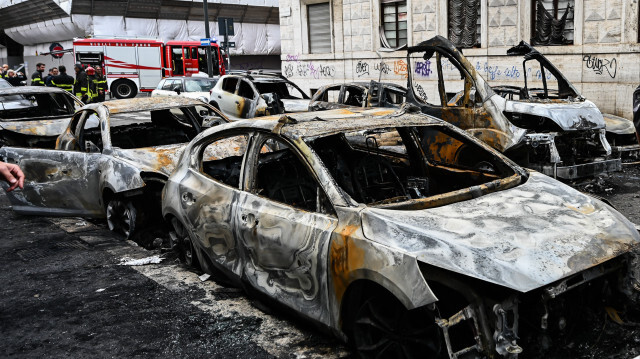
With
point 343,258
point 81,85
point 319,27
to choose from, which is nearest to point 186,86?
point 81,85

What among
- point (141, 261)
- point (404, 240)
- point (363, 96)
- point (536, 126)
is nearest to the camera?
Answer: point (404, 240)

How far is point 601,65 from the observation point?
49.6 ft

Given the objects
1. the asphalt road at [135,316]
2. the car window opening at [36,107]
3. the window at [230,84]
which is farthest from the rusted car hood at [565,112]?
the window at [230,84]

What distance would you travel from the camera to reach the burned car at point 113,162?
6922mm

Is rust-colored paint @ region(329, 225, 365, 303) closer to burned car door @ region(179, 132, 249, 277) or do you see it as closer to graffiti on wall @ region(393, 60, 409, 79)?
A: burned car door @ region(179, 132, 249, 277)

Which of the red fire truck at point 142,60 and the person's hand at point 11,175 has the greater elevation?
the red fire truck at point 142,60

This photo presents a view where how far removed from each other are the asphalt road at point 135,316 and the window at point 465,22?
13779 mm

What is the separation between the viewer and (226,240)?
472 centimetres

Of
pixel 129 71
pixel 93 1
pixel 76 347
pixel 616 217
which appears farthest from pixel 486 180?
pixel 93 1

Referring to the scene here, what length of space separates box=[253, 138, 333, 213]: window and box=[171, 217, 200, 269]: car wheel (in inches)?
39.3

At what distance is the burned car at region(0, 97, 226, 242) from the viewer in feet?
22.7

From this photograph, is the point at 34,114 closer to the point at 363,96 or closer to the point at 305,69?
the point at 363,96

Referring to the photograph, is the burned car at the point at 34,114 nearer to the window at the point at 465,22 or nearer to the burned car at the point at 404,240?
the burned car at the point at 404,240

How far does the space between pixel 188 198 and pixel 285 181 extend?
0.86 metres
